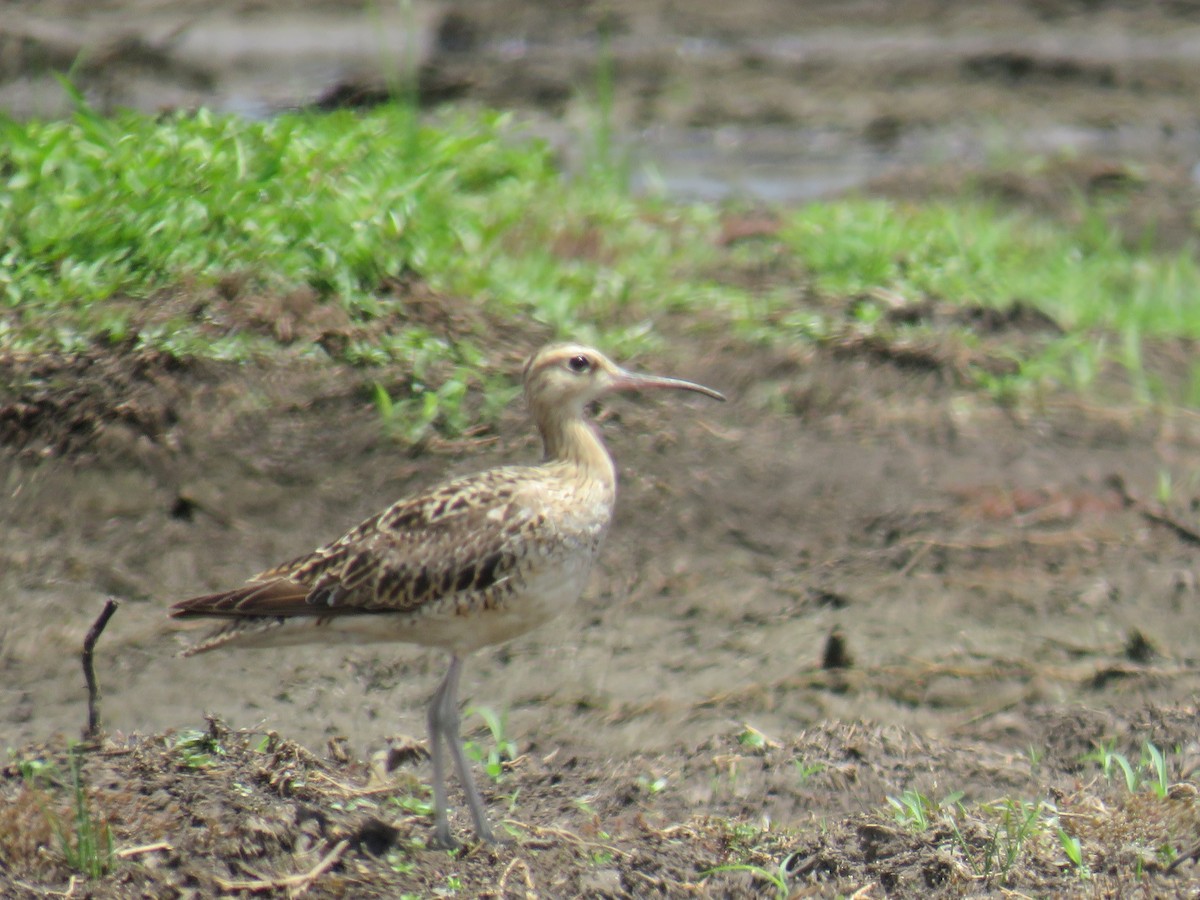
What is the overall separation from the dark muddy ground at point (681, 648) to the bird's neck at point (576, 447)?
0.94 meters

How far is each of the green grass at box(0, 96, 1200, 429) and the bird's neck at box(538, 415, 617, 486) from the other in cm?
132

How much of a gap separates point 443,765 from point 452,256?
329cm

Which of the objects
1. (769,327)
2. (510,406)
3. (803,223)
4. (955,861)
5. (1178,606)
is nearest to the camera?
(955,861)

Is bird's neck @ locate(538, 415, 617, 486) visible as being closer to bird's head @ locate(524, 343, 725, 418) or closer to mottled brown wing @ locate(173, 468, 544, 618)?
bird's head @ locate(524, 343, 725, 418)

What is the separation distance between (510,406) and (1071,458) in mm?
2511

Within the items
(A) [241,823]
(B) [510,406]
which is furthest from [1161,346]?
(A) [241,823]

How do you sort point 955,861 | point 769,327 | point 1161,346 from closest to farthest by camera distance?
point 955,861, point 769,327, point 1161,346

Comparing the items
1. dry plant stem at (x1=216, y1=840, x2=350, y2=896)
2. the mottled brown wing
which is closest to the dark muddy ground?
dry plant stem at (x1=216, y1=840, x2=350, y2=896)

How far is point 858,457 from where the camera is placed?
7.58 m

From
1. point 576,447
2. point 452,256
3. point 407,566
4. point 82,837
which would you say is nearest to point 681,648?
point 576,447

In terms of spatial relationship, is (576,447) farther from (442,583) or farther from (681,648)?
(681,648)

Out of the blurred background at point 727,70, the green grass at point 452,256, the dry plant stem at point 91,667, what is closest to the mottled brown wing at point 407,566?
the dry plant stem at point 91,667

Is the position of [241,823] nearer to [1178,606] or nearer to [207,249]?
[207,249]

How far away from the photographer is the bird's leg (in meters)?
5.07
